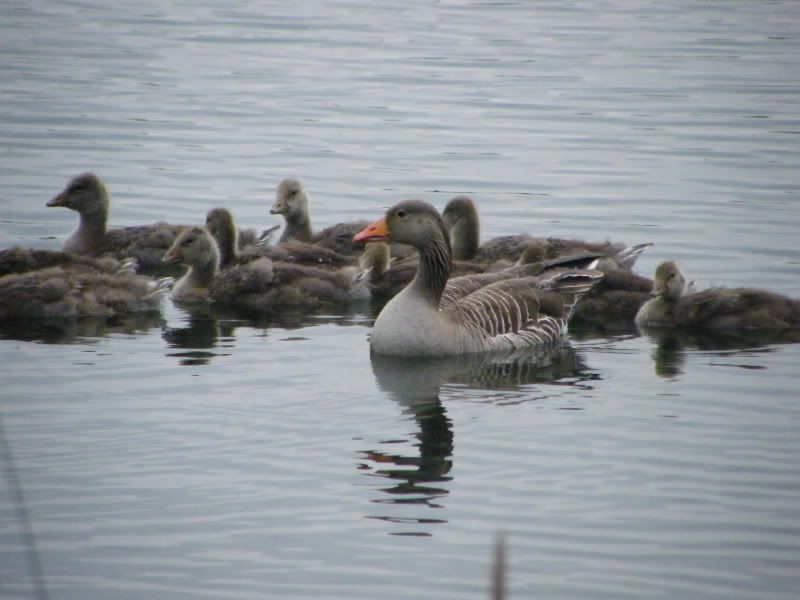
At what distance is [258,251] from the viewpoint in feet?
52.4

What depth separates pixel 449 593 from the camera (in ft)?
25.2

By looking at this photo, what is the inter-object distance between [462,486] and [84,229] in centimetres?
895

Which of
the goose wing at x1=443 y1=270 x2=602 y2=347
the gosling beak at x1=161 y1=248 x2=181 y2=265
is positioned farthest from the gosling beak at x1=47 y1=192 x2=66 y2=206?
the goose wing at x1=443 y1=270 x2=602 y2=347

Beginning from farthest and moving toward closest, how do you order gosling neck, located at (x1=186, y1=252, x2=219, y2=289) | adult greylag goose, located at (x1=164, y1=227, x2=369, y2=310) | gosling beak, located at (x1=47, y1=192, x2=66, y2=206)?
1. gosling beak, located at (x1=47, y1=192, x2=66, y2=206)
2. gosling neck, located at (x1=186, y1=252, x2=219, y2=289)
3. adult greylag goose, located at (x1=164, y1=227, x2=369, y2=310)

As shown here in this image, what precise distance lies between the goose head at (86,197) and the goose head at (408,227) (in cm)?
500

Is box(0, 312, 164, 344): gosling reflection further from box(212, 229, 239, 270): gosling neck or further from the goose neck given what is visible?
the goose neck

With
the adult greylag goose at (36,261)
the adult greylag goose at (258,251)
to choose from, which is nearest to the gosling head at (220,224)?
the adult greylag goose at (258,251)

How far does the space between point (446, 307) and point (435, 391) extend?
171 cm

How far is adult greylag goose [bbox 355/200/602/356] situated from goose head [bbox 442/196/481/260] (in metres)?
2.43

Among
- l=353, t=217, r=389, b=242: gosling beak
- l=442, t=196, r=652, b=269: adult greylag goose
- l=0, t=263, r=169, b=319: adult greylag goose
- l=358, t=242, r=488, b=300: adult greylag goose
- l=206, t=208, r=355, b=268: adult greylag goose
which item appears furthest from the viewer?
l=442, t=196, r=652, b=269: adult greylag goose

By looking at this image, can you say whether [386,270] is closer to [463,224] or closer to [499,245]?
[463,224]

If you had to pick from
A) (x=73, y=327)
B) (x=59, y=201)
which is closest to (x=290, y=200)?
(x=59, y=201)

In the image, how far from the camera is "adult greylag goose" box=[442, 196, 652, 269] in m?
15.9

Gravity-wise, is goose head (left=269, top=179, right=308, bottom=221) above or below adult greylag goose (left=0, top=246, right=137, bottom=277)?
above
